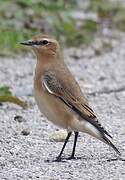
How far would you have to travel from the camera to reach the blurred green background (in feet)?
45.2

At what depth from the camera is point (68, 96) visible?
851 cm

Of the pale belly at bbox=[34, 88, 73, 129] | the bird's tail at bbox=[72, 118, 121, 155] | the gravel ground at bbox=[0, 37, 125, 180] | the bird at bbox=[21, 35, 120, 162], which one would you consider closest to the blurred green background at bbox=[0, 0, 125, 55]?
the gravel ground at bbox=[0, 37, 125, 180]

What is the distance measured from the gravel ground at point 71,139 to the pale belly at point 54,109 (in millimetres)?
383

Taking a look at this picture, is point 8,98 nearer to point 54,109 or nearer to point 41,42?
point 41,42

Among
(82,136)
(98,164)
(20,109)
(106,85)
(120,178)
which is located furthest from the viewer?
(106,85)

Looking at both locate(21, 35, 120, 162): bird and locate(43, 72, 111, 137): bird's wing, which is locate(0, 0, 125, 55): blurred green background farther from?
locate(43, 72, 111, 137): bird's wing

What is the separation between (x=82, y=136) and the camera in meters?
9.53

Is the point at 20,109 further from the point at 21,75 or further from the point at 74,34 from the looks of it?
the point at 74,34

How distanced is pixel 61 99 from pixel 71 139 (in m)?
1.12

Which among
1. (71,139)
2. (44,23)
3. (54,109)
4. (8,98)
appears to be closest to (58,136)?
(71,139)

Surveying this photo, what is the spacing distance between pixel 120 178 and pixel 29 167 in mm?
932

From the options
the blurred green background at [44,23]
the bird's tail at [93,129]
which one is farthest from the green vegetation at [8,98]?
the blurred green background at [44,23]

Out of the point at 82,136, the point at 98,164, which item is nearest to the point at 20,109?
the point at 82,136

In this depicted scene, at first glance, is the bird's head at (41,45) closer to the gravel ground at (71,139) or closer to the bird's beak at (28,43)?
the bird's beak at (28,43)
